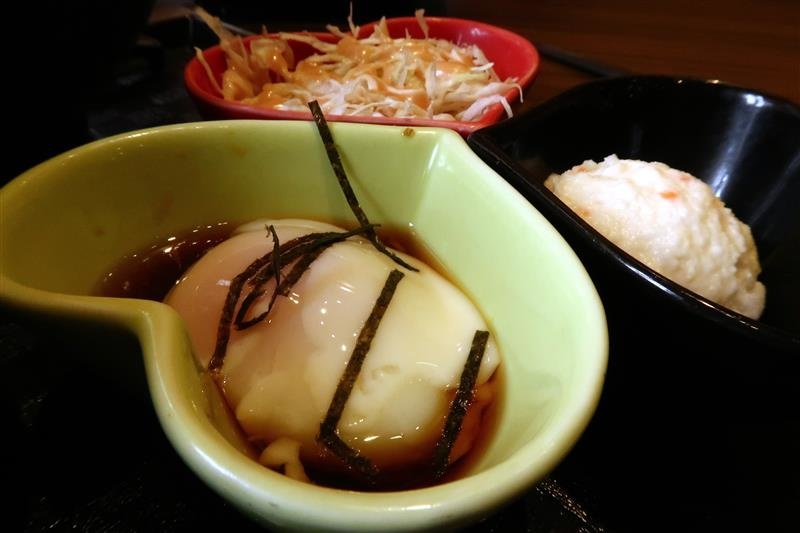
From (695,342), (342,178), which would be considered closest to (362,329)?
(342,178)

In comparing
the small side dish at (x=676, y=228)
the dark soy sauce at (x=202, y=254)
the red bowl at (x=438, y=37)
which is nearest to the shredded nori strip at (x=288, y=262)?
the dark soy sauce at (x=202, y=254)

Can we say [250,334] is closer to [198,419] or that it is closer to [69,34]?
[198,419]

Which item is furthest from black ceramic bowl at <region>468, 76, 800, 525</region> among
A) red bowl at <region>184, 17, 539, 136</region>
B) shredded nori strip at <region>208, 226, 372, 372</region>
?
shredded nori strip at <region>208, 226, 372, 372</region>

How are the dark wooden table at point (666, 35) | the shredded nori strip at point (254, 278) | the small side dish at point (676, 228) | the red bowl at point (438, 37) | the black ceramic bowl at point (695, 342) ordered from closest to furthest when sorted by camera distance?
the black ceramic bowl at point (695, 342), the shredded nori strip at point (254, 278), the small side dish at point (676, 228), the red bowl at point (438, 37), the dark wooden table at point (666, 35)

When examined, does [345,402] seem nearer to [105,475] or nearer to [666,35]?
[105,475]

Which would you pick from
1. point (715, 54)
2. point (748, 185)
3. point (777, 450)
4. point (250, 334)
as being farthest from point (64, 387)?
point (715, 54)

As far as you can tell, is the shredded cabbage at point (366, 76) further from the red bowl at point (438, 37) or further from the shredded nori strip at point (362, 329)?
the shredded nori strip at point (362, 329)

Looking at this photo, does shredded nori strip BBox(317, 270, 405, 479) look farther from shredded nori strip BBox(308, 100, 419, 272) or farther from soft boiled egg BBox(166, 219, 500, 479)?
shredded nori strip BBox(308, 100, 419, 272)
